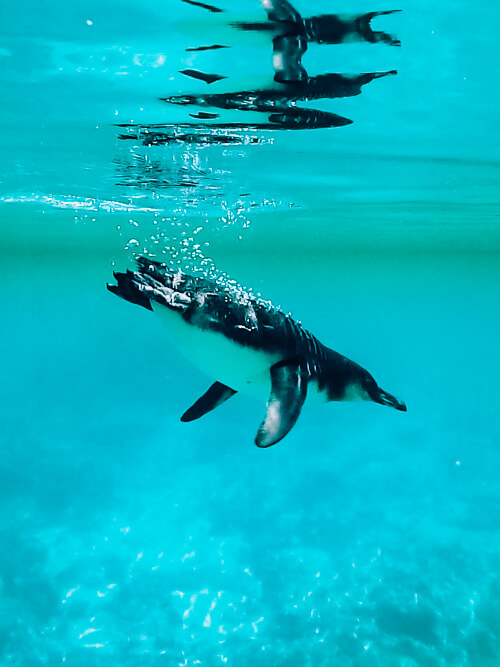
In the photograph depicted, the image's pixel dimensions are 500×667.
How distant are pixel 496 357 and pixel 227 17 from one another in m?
22.0

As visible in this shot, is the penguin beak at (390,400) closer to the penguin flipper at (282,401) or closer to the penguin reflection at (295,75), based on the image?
the penguin flipper at (282,401)

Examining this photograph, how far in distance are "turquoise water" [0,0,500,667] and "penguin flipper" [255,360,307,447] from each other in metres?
3.43

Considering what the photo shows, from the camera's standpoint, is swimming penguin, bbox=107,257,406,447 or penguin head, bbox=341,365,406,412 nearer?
swimming penguin, bbox=107,257,406,447

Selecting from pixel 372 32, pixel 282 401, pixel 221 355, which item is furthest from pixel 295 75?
pixel 282 401

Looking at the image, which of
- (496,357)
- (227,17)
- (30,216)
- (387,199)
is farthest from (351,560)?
(30,216)

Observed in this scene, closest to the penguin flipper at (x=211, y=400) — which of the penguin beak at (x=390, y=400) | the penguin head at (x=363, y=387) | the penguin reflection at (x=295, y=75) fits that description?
the penguin head at (x=363, y=387)

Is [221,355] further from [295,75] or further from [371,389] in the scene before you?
[295,75]

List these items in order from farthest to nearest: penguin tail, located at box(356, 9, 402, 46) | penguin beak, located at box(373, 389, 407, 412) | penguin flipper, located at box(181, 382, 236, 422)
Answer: penguin flipper, located at box(181, 382, 236, 422), penguin tail, located at box(356, 9, 402, 46), penguin beak, located at box(373, 389, 407, 412)

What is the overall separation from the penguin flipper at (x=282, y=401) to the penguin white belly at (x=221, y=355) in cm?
19

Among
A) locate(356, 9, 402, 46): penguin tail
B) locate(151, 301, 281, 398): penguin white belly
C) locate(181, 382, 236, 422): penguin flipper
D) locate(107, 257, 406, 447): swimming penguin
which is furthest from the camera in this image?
locate(181, 382, 236, 422): penguin flipper

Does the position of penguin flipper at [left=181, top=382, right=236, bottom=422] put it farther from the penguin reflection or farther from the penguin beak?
the penguin reflection

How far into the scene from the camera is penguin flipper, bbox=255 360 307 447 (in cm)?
533

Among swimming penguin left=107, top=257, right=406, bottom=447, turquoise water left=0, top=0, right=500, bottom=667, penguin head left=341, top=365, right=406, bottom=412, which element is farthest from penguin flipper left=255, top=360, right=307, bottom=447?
turquoise water left=0, top=0, right=500, bottom=667

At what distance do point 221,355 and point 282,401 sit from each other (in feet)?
2.78
